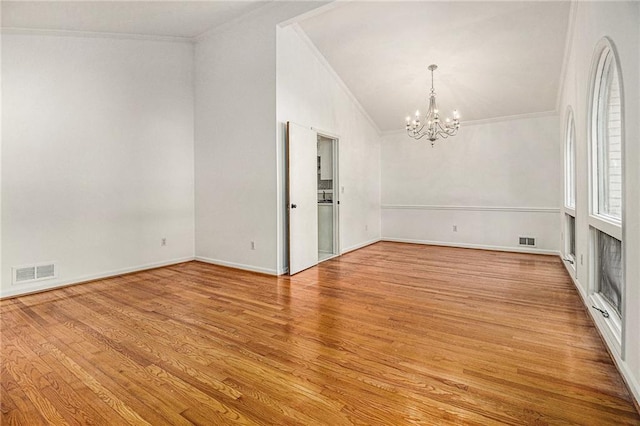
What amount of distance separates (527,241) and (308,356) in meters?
5.17

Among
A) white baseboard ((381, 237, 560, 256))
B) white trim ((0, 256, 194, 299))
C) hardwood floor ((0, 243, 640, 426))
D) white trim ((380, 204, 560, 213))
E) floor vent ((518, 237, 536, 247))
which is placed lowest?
hardwood floor ((0, 243, 640, 426))

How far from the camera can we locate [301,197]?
4.34 m

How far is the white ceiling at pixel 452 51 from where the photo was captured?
376cm

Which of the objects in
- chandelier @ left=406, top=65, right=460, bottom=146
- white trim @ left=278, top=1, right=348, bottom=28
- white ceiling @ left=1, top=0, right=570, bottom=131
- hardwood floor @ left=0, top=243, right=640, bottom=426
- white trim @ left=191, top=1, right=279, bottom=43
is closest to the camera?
hardwood floor @ left=0, top=243, right=640, bottom=426

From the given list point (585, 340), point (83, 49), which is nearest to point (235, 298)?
point (585, 340)

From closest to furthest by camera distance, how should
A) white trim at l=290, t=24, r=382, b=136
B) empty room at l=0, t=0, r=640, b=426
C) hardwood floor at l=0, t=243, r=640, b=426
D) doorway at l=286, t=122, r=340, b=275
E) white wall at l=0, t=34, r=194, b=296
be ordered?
hardwood floor at l=0, t=243, r=640, b=426 → empty room at l=0, t=0, r=640, b=426 → white wall at l=0, t=34, r=194, b=296 → doorway at l=286, t=122, r=340, b=275 → white trim at l=290, t=24, r=382, b=136

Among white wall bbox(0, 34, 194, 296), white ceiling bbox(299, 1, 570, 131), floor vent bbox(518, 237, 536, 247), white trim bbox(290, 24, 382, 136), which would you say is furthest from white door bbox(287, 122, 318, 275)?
floor vent bbox(518, 237, 536, 247)

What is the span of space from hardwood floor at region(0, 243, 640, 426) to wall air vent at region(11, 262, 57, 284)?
0.76 feet

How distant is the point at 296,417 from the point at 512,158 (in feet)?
19.3

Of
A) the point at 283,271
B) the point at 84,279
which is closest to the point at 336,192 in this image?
the point at 283,271

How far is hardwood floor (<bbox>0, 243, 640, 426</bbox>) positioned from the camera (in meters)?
1.55

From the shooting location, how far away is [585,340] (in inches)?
89.1

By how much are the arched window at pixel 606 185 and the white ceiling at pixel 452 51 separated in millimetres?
1692

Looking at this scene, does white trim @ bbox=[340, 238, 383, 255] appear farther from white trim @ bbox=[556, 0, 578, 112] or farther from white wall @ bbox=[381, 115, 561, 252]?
white trim @ bbox=[556, 0, 578, 112]
